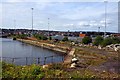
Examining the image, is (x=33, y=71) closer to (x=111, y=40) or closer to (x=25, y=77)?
(x=25, y=77)

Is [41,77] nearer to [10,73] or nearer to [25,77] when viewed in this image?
[25,77]

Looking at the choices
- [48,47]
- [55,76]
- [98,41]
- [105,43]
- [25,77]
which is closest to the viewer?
[25,77]

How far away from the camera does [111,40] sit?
53.3 meters

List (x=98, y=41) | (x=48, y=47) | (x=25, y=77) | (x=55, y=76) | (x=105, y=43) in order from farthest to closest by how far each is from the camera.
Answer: (x=48, y=47), (x=98, y=41), (x=105, y=43), (x=55, y=76), (x=25, y=77)

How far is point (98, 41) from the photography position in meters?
54.9

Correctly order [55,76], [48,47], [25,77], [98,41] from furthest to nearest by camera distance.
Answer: [48,47]
[98,41]
[55,76]
[25,77]

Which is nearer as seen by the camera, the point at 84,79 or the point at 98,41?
the point at 84,79

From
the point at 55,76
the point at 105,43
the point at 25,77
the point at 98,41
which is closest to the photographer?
the point at 25,77

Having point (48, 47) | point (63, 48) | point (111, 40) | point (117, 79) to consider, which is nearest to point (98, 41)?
point (111, 40)

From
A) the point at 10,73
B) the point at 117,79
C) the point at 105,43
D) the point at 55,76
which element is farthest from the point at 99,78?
the point at 105,43

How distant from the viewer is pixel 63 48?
53688mm

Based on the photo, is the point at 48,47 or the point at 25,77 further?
the point at 48,47

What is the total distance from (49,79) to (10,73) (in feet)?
5.81

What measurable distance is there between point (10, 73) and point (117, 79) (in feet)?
15.3
